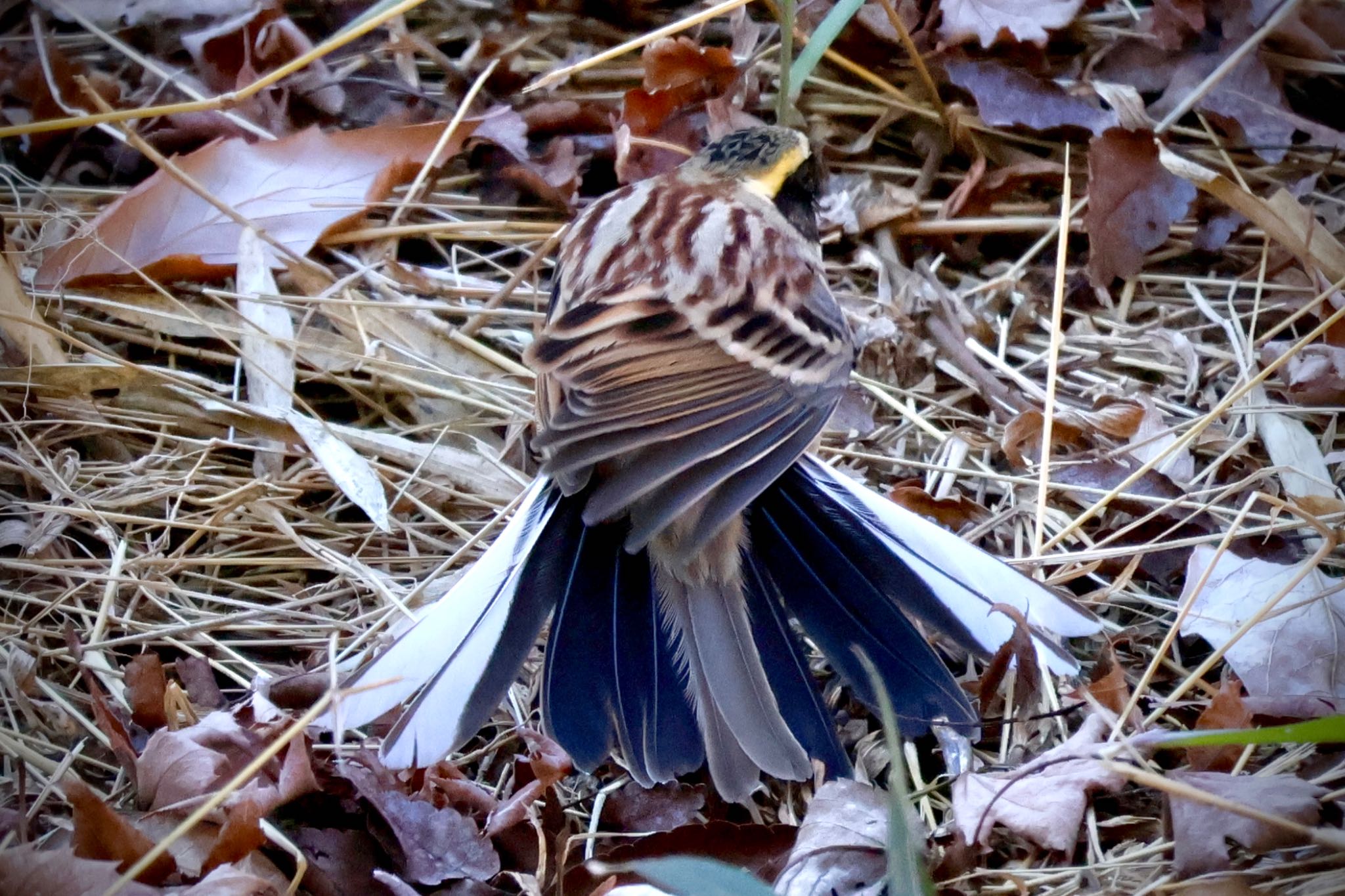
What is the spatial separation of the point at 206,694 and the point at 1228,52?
91.6 inches

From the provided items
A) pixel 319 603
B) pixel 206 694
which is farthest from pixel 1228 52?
pixel 206 694

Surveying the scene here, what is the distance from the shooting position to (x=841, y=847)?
4.91 ft

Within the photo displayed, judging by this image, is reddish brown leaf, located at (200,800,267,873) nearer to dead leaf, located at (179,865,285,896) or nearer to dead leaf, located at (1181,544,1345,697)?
dead leaf, located at (179,865,285,896)

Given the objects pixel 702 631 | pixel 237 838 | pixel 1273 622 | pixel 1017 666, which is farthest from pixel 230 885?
pixel 1273 622

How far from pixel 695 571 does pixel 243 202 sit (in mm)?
1298

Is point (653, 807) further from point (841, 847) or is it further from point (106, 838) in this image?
point (106, 838)

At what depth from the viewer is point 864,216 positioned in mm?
2518

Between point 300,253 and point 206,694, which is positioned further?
point 300,253

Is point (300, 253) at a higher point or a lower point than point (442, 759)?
higher

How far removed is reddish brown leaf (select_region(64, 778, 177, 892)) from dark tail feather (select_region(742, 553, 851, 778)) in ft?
2.55

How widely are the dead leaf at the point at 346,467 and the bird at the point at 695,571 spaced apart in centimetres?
33

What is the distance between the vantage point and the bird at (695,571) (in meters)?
1.56

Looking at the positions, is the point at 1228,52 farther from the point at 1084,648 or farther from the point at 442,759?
the point at 442,759

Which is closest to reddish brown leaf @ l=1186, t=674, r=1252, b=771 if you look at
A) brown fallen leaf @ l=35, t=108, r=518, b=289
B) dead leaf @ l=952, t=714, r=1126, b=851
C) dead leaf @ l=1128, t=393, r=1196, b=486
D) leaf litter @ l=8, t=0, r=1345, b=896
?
leaf litter @ l=8, t=0, r=1345, b=896
